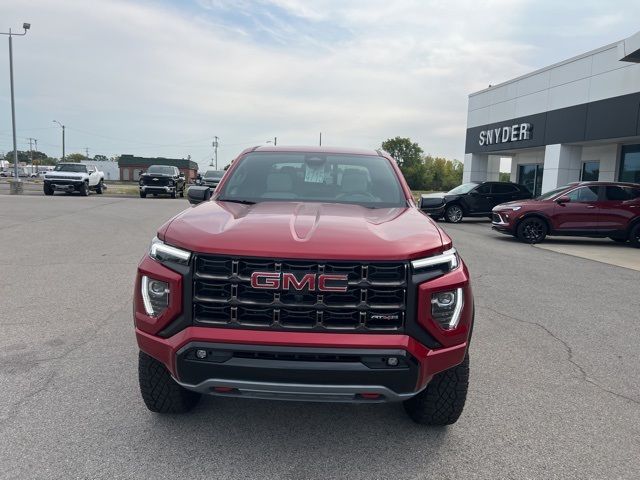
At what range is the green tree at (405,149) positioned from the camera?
113 metres

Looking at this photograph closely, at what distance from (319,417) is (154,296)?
1382 mm

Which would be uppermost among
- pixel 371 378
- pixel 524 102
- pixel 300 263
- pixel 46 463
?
pixel 524 102

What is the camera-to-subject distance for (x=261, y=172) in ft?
14.0

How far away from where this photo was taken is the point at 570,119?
20297mm

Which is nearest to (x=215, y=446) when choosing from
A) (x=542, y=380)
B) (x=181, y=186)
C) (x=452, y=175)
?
(x=542, y=380)

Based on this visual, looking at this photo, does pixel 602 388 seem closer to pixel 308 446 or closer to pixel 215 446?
pixel 308 446

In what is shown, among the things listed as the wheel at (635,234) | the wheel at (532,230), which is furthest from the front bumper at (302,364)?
the wheel at (635,234)

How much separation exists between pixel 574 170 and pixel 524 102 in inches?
165

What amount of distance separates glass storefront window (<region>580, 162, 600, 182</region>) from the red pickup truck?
21673 millimetres

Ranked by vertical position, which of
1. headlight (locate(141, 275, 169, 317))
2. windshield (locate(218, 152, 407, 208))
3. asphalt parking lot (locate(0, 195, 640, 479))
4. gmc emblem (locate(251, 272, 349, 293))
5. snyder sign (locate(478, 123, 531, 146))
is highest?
snyder sign (locate(478, 123, 531, 146))

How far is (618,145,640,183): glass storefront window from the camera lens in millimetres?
18922

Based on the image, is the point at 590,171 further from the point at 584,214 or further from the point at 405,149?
the point at 405,149

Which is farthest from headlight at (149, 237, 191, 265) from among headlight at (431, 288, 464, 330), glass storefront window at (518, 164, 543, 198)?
glass storefront window at (518, 164, 543, 198)

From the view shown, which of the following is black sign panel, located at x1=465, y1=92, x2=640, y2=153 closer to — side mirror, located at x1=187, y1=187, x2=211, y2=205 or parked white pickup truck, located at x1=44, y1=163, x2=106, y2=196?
side mirror, located at x1=187, y1=187, x2=211, y2=205
